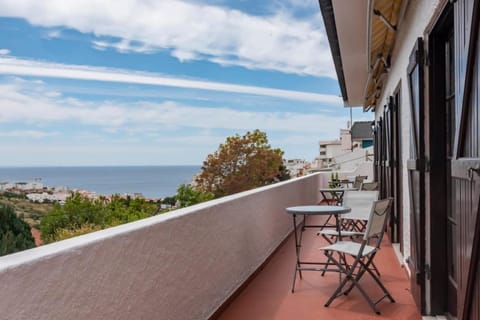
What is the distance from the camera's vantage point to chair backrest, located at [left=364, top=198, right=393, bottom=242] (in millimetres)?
3664

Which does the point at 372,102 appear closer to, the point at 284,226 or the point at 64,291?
the point at 284,226

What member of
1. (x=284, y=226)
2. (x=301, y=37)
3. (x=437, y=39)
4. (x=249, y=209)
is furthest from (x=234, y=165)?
(x=437, y=39)

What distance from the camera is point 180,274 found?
115 inches

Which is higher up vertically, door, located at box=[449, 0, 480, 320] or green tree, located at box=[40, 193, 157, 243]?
door, located at box=[449, 0, 480, 320]

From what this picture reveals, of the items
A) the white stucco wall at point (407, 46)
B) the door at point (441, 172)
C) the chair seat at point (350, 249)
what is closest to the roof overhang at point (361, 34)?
the white stucco wall at point (407, 46)

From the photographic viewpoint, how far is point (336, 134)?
152 ft

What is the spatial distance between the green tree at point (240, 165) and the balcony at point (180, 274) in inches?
708

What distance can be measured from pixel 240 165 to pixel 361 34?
18.4 m

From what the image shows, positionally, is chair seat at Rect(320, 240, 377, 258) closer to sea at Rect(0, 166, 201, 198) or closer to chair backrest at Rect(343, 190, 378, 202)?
chair backrest at Rect(343, 190, 378, 202)

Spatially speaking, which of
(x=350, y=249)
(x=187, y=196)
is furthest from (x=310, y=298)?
(x=187, y=196)

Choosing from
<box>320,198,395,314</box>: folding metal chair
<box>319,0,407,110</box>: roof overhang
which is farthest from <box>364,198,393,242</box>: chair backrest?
<box>319,0,407,110</box>: roof overhang

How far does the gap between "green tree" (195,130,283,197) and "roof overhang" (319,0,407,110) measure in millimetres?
14666

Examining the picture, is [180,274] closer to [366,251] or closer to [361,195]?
[366,251]

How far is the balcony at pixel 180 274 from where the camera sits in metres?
1.69
